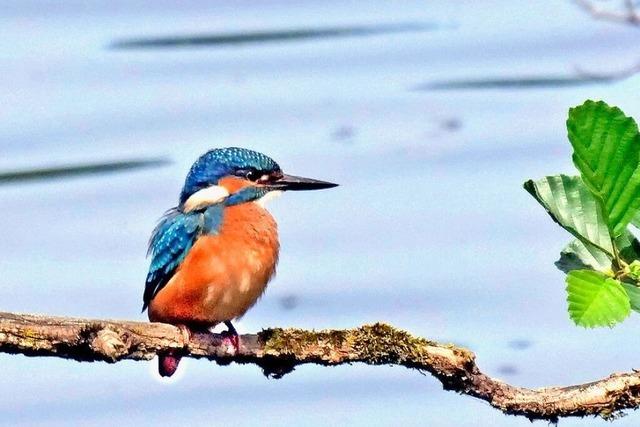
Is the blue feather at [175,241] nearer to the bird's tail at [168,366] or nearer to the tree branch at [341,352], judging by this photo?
the bird's tail at [168,366]

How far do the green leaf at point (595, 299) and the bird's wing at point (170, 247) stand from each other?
1.72m

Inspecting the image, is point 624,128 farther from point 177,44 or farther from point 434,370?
point 177,44

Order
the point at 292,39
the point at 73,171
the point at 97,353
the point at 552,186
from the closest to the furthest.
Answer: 1. the point at 552,186
2. the point at 97,353
3. the point at 73,171
4. the point at 292,39

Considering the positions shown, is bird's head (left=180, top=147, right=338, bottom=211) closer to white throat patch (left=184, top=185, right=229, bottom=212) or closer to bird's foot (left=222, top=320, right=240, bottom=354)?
white throat patch (left=184, top=185, right=229, bottom=212)

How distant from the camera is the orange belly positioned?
11.8ft

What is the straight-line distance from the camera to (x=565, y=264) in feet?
7.86

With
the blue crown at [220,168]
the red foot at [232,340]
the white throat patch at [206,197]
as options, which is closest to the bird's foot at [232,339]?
the red foot at [232,340]

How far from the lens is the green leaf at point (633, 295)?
2.18 meters

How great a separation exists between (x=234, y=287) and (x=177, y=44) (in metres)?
6.80

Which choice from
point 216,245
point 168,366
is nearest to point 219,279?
point 216,245

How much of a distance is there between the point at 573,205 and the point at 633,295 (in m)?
0.21

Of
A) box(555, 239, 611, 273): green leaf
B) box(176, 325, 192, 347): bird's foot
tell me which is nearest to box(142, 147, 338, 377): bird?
box(176, 325, 192, 347): bird's foot

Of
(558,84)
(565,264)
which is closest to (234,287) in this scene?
(565,264)

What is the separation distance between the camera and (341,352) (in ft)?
9.48
